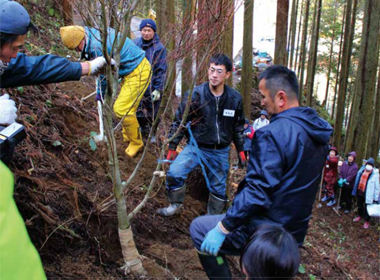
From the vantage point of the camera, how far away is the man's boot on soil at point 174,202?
389 centimetres

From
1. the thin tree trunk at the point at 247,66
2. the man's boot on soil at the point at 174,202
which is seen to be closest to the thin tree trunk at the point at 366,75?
the thin tree trunk at the point at 247,66

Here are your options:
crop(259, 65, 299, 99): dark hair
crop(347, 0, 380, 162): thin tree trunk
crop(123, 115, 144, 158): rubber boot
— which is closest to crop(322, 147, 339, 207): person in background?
crop(347, 0, 380, 162): thin tree trunk

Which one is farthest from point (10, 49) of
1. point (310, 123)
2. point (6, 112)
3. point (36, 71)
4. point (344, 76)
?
point (344, 76)

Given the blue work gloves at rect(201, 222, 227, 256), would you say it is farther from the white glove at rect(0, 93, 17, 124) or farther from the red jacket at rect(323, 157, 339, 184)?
the red jacket at rect(323, 157, 339, 184)

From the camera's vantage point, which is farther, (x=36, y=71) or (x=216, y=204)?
(x=216, y=204)

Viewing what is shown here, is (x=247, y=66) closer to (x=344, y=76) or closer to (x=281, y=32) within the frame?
(x=281, y=32)

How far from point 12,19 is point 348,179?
888 cm

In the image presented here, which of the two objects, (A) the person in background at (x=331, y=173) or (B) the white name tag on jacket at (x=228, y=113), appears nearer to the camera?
(B) the white name tag on jacket at (x=228, y=113)

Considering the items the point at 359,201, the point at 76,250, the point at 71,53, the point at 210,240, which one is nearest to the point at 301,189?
the point at 210,240

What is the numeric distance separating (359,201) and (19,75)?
339 inches

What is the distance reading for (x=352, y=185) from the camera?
28.4ft

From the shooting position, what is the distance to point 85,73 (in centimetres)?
272

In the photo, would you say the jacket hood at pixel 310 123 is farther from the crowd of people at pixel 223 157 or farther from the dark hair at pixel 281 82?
the dark hair at pixel 281 82

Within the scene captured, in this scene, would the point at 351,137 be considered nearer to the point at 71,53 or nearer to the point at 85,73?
the point at 71,53
